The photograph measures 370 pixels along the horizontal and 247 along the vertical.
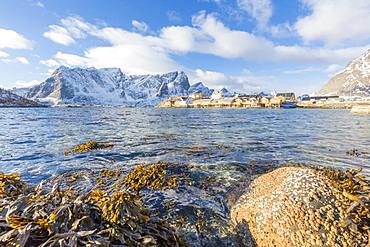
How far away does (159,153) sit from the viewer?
448 inches

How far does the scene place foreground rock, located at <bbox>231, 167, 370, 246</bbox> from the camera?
3203mm

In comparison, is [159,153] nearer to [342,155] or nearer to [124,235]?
[124,235]

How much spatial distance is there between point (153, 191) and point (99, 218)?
3.34 metres

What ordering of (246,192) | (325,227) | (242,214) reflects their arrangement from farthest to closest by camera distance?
(246,192) → (242,214) → (325,227)

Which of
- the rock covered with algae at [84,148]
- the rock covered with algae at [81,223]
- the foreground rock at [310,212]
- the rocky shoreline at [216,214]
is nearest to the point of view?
the rock covered with algae at [81,223]

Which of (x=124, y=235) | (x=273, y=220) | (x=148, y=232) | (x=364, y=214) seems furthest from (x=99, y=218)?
(x=364, y=214)

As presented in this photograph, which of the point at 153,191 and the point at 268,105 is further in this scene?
the point at 268,105

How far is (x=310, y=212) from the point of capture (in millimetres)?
3482

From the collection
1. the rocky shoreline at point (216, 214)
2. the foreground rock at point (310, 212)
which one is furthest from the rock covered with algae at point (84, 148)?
the foreground rock at point (310, 212)

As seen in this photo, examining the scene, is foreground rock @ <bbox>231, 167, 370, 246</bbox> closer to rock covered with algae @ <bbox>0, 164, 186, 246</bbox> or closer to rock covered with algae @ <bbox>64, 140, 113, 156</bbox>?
rock covered with algae @ <bbox>0, 164, 186, 246</bbox>

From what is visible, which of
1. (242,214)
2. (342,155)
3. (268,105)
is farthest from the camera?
(268,105)

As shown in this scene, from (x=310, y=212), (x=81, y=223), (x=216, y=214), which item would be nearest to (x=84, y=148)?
(x=216, y=214)

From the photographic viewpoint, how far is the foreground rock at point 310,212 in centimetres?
320

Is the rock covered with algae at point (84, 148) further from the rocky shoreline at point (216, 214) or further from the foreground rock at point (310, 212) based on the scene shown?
the foreground rock at point (310, 212)
